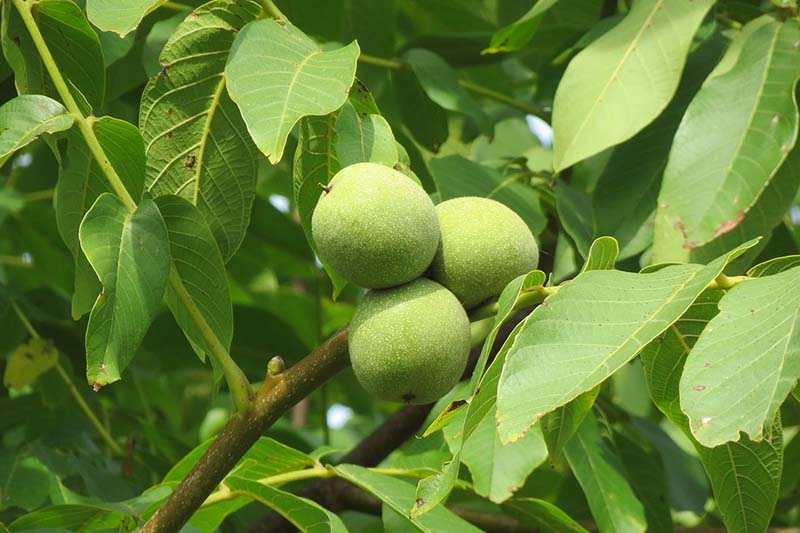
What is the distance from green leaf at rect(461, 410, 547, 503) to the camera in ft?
5.01

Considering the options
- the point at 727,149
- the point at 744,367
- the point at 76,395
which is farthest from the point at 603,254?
the point at 76,395

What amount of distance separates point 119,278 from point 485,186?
0.73 meters

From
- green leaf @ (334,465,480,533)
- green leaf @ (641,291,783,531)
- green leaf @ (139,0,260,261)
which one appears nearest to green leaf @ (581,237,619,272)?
green leaf @ (641,291,783,531)

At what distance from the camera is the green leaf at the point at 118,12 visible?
1.28 metres

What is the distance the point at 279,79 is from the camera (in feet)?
4.04

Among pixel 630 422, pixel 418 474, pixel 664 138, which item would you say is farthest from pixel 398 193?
pixel 630 422

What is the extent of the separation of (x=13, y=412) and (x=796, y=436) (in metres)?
1.51

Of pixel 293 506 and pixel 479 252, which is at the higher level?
pixel 479 252

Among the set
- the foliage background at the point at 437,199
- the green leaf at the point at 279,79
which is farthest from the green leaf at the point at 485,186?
the green leaf at the point at 279,79

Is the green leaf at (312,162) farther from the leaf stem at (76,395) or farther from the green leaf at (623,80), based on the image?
the leaf stem at (76,395)

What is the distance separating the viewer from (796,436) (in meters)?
2.05

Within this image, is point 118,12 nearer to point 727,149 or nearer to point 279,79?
point 279,79

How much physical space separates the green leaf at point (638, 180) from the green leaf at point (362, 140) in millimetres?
521

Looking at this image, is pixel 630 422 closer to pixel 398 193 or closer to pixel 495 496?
pixel 495 496
